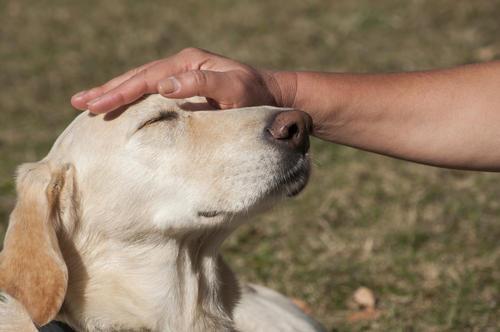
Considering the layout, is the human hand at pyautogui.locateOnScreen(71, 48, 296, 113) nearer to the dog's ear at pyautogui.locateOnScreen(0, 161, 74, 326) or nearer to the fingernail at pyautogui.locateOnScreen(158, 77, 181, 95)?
the fingernail at pyautogui.locateOnScreen(158, 77, 181, 95)

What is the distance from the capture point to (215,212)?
→ 3.27 metres

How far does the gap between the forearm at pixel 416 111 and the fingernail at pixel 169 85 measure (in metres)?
0.55

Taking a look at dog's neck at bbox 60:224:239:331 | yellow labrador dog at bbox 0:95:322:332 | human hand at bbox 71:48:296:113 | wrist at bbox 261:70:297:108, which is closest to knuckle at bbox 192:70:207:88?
human hand at bbox 71:48:296:113

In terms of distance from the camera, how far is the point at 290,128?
3.19 meters

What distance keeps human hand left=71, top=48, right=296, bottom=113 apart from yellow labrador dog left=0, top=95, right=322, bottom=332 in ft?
0.31

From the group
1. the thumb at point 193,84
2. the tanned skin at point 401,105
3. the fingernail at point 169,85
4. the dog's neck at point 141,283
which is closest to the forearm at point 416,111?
the tanned skin at point 401,105

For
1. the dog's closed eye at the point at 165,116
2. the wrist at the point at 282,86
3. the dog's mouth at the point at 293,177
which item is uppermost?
the wrist at the point at 282,86

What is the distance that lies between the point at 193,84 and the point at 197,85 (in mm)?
16

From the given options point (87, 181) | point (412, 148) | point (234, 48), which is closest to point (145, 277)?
point (87, 181)

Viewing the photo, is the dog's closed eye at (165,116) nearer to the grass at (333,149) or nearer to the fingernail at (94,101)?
the fingernail at (94,101)

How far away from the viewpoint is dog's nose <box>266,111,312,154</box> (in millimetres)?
3174

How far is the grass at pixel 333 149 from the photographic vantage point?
488 cm

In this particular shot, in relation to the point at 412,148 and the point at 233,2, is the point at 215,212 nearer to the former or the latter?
the point at 412,148

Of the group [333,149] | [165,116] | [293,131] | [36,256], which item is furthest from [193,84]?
[333,149]
